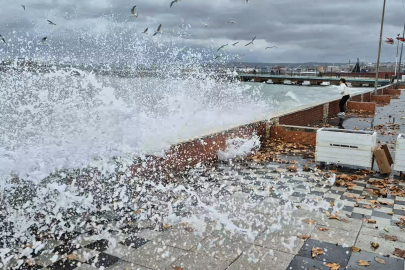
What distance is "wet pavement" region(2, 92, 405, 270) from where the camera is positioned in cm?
439

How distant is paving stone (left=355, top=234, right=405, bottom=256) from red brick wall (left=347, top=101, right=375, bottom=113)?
20.0m

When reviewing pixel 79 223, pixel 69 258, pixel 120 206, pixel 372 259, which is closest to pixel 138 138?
pixel 120 206

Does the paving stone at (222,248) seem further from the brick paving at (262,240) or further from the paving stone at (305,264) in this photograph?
the paving stone at (305,264)

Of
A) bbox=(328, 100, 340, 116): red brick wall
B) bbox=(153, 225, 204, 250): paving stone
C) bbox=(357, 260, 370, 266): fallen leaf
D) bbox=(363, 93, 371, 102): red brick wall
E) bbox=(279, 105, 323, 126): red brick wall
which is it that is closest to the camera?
bbox=(357, 260, 370, 266): fallen leaf

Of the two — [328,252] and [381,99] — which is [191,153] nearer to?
[328,252]

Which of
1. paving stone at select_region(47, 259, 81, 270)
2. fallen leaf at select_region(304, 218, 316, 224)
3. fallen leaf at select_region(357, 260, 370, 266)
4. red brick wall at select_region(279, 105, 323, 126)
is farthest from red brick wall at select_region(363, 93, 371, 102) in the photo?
paving stone at select_region(47, 259, 81, 270)

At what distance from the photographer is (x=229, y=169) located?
901cm

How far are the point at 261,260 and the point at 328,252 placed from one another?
936mm

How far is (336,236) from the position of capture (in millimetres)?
5062

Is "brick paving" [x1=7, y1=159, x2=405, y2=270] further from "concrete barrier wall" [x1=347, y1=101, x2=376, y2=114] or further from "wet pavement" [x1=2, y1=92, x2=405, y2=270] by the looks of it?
"concrete barrier wall" [x1=347, y1=101, x2=376, y2=114]

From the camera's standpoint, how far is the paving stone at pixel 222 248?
14.8 feet

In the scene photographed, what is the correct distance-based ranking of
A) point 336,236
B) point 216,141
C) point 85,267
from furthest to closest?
1. point 216,141
2. point 336,236
3. point 85,267

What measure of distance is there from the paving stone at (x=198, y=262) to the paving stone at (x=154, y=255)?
9 centimetres

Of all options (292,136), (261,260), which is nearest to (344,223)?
(261,260)
